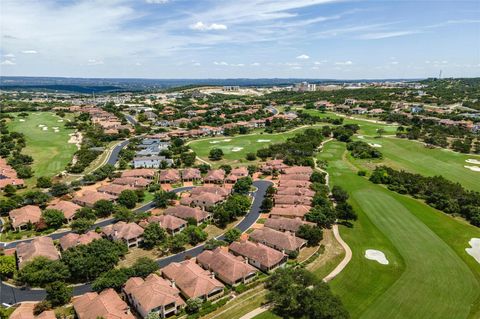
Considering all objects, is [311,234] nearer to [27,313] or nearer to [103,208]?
[27,313]

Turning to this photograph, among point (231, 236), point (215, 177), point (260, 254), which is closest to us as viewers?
point (260, 254)

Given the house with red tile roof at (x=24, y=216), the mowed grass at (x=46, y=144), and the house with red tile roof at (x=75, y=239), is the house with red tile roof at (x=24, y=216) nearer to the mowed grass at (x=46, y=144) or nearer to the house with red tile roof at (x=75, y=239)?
the house with red tile roof at (x=75, y=239)

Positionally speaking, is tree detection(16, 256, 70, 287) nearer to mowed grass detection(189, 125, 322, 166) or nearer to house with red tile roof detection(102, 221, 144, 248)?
house with red tile roof detection(102, 221, 144, 248)

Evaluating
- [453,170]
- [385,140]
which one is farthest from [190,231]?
[385,140]

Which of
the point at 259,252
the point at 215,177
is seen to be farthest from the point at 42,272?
the point at 215,177

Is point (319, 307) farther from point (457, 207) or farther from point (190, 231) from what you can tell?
point (457, 207)

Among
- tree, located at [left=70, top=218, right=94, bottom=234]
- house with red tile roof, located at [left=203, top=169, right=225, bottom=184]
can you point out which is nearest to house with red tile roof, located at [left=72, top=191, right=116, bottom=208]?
tree, located at [left=70, top=218, right=94, bottom=234]

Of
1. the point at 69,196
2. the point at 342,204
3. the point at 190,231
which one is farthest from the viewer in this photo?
the point at 69,196
